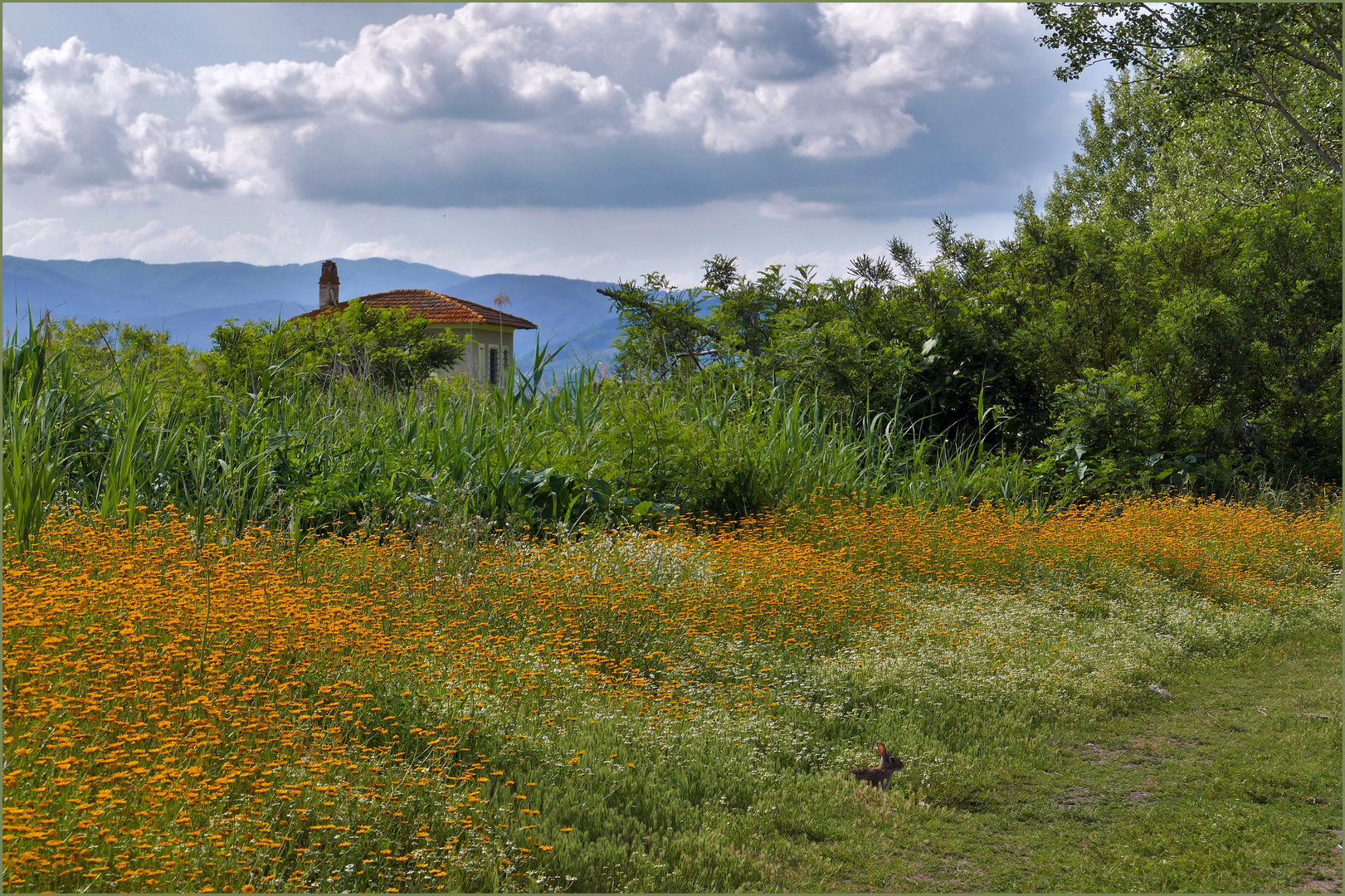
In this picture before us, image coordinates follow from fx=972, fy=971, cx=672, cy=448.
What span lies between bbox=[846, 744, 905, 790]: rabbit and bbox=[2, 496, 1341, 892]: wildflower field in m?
0.08

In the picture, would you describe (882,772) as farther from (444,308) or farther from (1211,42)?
(444,308)

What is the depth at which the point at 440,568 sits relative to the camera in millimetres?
6164

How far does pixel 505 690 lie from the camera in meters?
4.43

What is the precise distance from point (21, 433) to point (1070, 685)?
273 inches

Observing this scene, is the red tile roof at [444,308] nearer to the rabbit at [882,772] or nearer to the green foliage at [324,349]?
the green foliage at [324,349]

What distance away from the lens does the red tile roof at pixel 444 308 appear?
38.2 metres

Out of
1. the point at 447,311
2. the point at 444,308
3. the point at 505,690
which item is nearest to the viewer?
the point at 505,690

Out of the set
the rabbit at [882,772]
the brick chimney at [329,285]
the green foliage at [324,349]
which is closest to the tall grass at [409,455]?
the green foliage at [324,349]

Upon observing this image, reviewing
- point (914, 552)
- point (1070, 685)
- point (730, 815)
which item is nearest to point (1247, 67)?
point (914, 552)

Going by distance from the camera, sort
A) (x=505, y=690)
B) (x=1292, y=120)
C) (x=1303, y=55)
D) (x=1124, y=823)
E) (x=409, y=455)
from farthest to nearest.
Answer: (x=1292, y=120) < (x=1303, y=55) < (x=409, y=455) < (x=505, y=690) < (x=1124, y=823)

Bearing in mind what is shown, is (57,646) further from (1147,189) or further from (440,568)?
(1147,189)

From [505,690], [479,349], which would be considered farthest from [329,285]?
[505,690]

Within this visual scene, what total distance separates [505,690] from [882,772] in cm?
171

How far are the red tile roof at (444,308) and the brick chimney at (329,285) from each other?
246 centimetres
